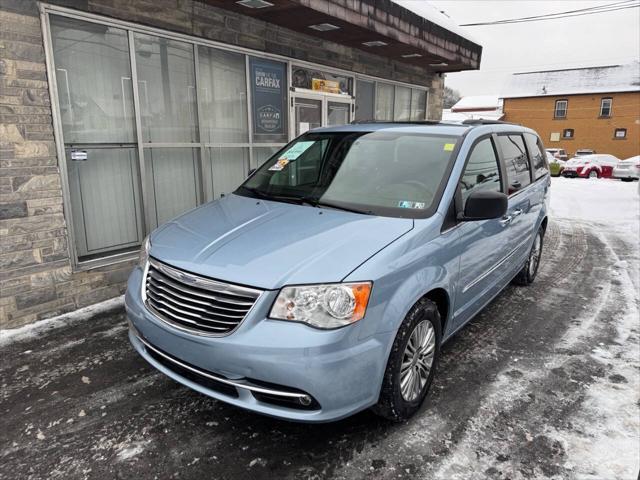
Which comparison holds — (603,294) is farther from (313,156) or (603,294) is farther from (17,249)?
(17,249)

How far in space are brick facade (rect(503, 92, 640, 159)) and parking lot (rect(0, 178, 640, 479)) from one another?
41.5 meters

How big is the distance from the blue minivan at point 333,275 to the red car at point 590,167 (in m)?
24.6

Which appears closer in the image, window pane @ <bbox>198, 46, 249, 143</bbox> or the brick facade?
window pane @ <bbox>198, 46, 249, 143</bbox>

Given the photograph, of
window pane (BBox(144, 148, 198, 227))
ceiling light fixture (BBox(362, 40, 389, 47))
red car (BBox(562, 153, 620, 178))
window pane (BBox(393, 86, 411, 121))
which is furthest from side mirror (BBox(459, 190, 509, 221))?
red car (BBox(562, 153, 620, 178))

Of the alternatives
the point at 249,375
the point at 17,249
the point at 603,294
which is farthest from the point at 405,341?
the point at 603,294

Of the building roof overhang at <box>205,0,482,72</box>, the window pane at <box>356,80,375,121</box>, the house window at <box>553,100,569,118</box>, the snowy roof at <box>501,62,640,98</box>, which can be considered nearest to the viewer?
the building roof overhang at <box>205,0,482,72</box>

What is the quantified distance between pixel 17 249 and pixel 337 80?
19.0 feet

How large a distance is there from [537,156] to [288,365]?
4422 millimetres

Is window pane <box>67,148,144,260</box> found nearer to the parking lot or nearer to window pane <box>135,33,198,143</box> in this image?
window pane <box>135,33,198,143</box>

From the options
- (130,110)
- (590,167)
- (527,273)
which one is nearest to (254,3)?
(130,110)

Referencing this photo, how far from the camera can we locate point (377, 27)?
6449mm

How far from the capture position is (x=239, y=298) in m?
2.32

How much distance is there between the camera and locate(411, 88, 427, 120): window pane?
404 inches

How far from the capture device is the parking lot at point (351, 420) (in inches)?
96.3
